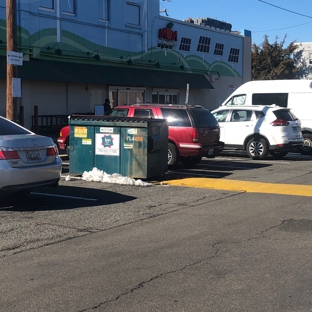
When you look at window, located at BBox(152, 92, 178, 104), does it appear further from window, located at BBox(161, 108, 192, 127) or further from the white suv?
window, located at BBox(161, 108, 192, 127)

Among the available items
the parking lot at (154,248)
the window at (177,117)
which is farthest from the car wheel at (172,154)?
the parking lot at (154,248)

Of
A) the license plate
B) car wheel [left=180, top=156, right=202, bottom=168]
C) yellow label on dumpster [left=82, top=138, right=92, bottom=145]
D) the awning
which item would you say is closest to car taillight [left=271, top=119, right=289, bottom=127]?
car wheel [left=180, top=156, right=202, bottom=168]

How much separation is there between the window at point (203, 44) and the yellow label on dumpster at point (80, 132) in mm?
21564

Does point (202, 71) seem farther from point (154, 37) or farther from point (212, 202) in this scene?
point (212, 202)

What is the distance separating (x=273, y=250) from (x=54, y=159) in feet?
15.1

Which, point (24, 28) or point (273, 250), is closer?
point (273, 250)

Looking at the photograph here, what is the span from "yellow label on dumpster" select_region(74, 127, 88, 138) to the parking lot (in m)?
1.64

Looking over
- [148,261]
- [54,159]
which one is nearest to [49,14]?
[54,159]

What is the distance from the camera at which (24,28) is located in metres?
22.6

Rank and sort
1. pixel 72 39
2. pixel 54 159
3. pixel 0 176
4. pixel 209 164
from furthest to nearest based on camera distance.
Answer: pixel 72 39 < pixel 209 164 < pixel 54 159 < pixel 0 176

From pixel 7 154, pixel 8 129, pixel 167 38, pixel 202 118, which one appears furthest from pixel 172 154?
pixel 167 38

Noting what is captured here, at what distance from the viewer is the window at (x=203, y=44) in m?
33.4

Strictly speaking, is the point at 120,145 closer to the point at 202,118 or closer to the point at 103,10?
the point at 202,118

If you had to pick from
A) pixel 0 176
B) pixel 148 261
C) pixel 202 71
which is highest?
pixel 202 71
